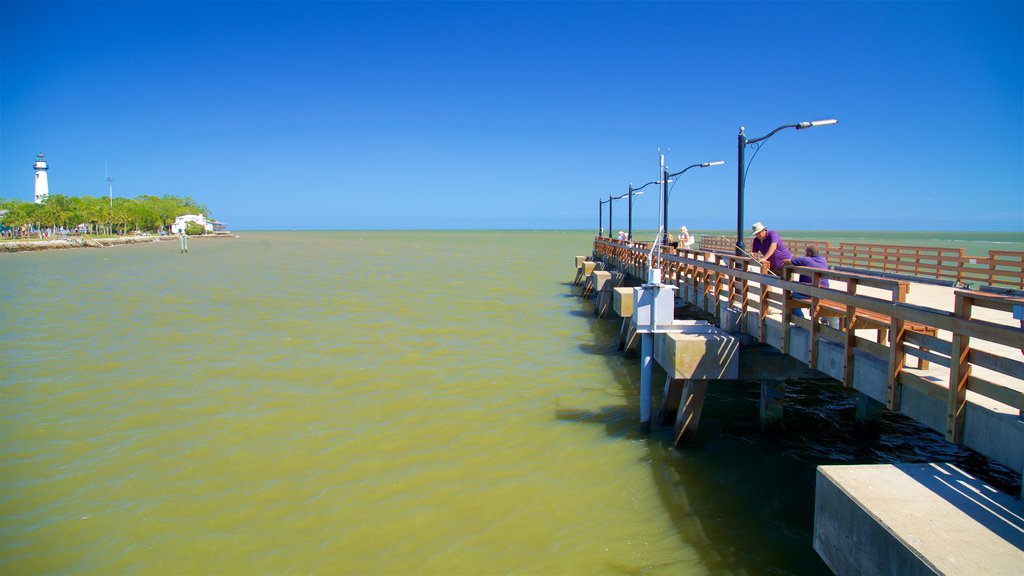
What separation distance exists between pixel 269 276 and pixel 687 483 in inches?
1344

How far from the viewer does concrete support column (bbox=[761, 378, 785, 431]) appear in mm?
9625

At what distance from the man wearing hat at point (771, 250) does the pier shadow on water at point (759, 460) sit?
8.15ft

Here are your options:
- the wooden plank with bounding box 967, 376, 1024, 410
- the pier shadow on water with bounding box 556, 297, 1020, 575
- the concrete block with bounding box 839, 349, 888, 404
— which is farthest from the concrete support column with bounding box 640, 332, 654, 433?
the wooden plank with bounding box 967, 376, 1024, 410

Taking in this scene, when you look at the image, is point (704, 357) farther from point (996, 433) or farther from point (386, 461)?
point (386, 461)

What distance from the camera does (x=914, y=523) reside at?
→ 13.0ft

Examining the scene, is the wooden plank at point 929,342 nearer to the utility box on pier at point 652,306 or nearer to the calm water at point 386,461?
the calm water at point 386,461

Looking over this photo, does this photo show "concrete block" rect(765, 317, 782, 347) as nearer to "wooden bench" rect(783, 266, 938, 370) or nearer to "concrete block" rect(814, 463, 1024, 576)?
"wooden bench" rect(783, 266, 938, 370)

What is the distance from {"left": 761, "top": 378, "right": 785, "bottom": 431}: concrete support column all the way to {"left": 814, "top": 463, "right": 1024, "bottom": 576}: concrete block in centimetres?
483

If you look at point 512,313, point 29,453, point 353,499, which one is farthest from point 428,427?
point 512,313

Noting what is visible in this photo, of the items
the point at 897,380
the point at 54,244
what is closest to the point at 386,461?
the point at 897,380

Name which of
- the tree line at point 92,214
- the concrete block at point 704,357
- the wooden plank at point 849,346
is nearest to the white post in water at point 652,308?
the concrete block at point 704,357

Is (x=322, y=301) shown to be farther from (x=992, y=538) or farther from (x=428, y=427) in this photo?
(x=992, y=538)

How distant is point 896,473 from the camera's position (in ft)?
15.4

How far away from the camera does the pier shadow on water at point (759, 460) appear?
652 cm
